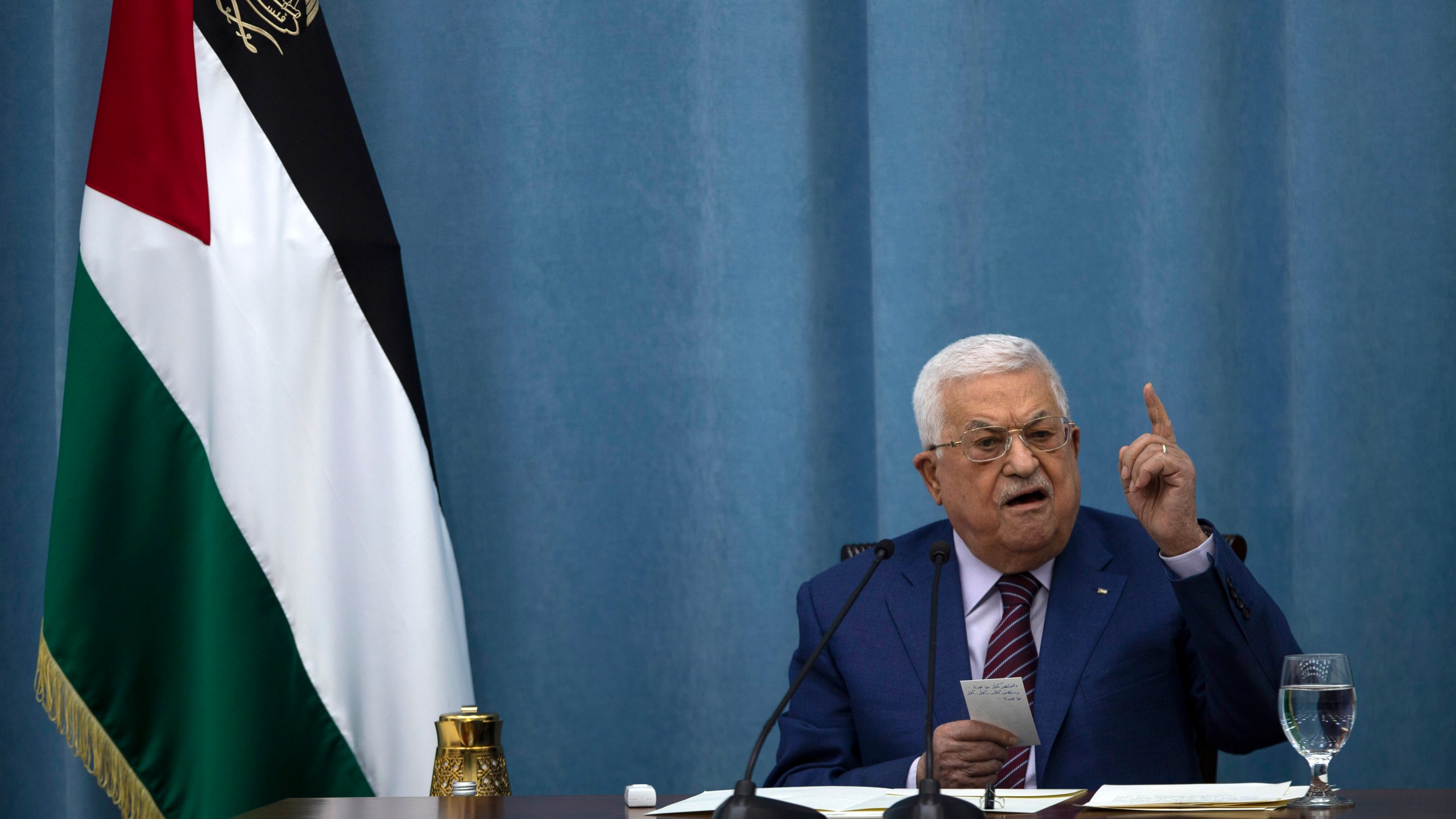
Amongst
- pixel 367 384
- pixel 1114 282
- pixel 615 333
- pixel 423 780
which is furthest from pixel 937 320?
pixel 423 780

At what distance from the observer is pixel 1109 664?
6.76 feet

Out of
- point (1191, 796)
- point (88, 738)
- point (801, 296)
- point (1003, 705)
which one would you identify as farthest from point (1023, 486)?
point (88, 738)

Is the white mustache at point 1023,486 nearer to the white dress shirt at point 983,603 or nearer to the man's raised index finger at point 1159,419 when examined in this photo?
the white dress shirt at point 983,603

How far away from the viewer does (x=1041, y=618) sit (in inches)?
85.7

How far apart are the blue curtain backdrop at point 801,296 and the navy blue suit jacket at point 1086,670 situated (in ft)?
2.37

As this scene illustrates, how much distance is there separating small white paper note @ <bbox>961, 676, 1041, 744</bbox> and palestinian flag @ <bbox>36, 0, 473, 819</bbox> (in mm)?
1295

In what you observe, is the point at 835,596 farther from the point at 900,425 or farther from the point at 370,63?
the point at 370,63

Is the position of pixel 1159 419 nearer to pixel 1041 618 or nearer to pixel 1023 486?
pixel 1023 486

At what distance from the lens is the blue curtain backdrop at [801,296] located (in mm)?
2828

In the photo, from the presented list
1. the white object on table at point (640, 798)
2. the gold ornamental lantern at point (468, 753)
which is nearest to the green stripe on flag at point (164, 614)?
the gold ornamental lantern at point (468, 753)

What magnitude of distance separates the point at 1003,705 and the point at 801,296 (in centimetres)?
148

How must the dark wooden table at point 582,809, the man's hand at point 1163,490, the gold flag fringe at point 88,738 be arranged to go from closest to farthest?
the dark wooden table at point 582,809 < the man's hand at point 1163,490 < the gold flag fringe at point 88,738

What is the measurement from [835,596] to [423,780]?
0.97m

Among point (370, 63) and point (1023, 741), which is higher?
point (370, 63)
